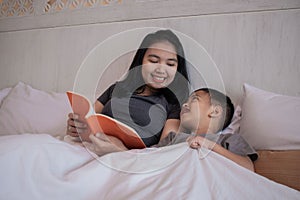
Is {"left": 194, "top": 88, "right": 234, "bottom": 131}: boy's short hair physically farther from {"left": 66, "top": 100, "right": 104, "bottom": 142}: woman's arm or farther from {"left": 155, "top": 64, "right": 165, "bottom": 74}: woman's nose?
{"left": 66, "top": 100, "right": 104, "bottom": 142}: woman's arm

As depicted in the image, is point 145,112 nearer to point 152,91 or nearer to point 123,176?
point 152,91

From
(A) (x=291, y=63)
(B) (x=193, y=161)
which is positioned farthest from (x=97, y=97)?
(A) (x=291, y=63)

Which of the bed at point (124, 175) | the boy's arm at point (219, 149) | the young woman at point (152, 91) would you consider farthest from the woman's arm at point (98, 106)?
the boy's arm at point (219, 149)

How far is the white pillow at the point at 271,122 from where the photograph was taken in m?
1.00

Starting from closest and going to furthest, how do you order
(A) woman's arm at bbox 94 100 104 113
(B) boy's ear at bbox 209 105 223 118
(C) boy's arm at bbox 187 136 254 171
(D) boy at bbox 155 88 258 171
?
(C) boy's arm at bbox 187 136 254 171 < (D) boy at bbox 155 88 258 171 < (B) boy's ear at bbox 209 105 223 118 < (A) woman's arm at bbox 94 100 104 113

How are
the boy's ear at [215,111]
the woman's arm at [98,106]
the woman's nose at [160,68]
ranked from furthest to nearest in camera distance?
the woman's arm at [98,106]
the woman's nose at [160,68]
the boy's ear at [215,111]

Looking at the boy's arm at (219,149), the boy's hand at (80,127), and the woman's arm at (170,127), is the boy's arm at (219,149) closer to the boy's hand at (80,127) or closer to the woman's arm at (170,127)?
the woman's arm at (170,127)

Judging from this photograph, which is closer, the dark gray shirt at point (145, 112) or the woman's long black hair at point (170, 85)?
the dark gray shirt at point (145, 112)

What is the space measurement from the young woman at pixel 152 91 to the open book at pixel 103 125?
168 millimetres

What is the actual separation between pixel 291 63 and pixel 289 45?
78 millimetres

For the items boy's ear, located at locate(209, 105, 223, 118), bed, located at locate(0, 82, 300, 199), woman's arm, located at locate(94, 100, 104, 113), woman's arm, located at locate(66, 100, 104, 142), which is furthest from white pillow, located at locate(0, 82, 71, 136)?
boy's ear, located at locate(209, 105, 223, 118)

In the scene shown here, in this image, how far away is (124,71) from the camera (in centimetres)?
150

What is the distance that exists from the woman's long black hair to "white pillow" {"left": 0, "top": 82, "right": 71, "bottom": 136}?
30cm

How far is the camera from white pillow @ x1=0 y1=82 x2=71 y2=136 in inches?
54.2
